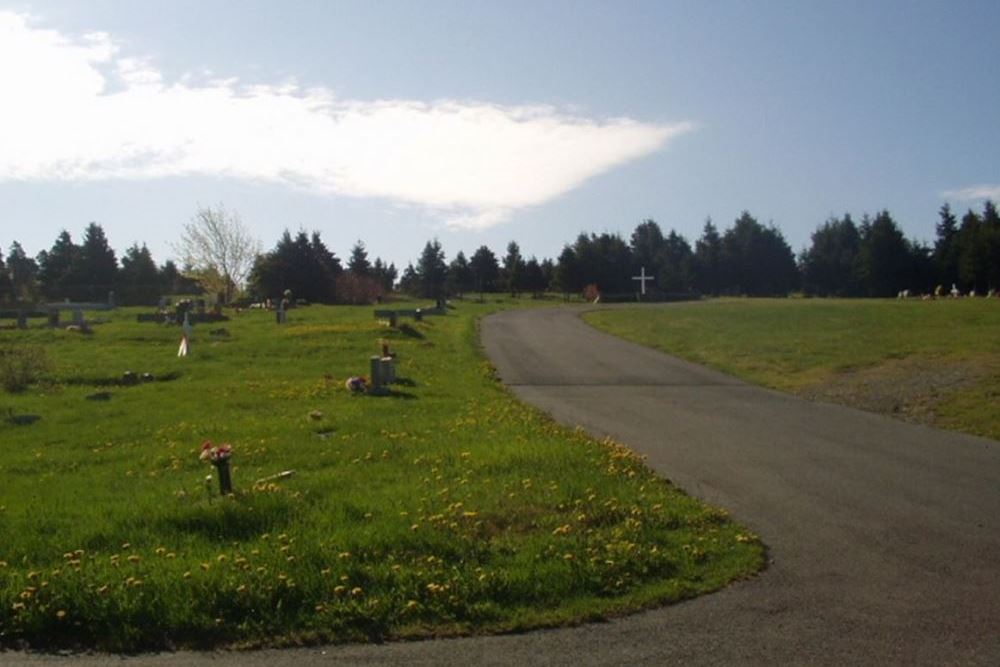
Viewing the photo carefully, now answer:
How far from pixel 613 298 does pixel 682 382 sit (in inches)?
2543

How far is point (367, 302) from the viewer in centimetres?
7819

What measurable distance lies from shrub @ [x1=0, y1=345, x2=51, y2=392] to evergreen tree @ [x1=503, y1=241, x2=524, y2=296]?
7332 cm

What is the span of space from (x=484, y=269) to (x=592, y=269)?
10963mm

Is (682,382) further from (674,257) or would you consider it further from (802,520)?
(674,257)

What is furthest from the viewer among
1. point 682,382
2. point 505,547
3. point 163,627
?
point 682,382

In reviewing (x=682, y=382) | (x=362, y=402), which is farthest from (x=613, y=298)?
(x=362, y=402)

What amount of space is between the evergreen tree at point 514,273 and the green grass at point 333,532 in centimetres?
7994

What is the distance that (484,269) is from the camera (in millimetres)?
99188

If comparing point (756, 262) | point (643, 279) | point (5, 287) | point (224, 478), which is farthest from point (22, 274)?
point (224, 478)

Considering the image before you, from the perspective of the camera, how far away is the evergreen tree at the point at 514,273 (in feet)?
316

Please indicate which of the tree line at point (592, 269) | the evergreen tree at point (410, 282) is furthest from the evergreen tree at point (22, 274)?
the evergreen tree at point (410, 282)

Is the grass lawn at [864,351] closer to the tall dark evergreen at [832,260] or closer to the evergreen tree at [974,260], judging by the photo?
the evergreen tree at [974,260]

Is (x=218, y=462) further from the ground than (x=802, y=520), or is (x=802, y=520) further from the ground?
(x=218, y=462)

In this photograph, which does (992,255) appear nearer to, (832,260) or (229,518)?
(832,260)
